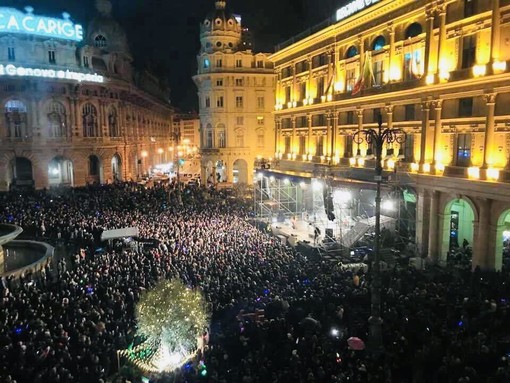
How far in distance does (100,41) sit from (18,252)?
1483 inches

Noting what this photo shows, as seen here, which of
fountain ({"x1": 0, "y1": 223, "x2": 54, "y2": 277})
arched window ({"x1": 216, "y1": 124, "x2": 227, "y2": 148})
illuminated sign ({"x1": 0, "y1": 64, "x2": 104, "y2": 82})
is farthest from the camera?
arched window ({"x1": 216, "y1": 124, "x2": 227, "y2": 148})

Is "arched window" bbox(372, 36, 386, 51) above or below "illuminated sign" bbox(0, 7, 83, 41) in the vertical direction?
below

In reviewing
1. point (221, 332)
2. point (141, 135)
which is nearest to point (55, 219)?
point (221, 332)

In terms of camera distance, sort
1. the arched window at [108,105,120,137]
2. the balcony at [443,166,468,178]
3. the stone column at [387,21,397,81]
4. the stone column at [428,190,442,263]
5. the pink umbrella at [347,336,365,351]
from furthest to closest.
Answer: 1. the arched window at [108,105,120,137]
2. the stone column at [387,21,397,81]
3. the stone column at [428,190,442,263]
4. the balcony at [443,166,468,178]
5. the pink umbrella at [347,336,365,351]

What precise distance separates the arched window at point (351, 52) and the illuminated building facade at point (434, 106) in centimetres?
7

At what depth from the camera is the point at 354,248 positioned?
25.8 metres

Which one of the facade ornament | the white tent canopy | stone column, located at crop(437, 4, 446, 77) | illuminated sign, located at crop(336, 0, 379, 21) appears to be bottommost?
the white tent canopy

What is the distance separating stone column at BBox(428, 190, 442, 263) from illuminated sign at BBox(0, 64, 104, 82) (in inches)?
1531

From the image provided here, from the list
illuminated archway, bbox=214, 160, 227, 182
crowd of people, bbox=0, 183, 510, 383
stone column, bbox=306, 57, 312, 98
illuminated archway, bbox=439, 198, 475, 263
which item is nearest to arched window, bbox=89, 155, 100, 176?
illuminated archway, bbox=214, 160, 227, 182

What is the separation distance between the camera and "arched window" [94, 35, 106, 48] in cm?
5512

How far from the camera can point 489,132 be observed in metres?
21.4

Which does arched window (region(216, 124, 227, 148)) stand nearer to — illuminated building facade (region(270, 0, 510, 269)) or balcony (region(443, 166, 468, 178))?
illuminated building facade (region(270, 0, 510, 269))

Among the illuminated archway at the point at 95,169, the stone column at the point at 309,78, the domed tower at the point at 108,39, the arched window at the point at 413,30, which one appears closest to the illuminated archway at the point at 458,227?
the arched window at the point at 413,30

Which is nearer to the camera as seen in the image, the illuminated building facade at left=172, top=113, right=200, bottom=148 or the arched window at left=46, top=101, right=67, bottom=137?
the arched window at left=46, top=101, right=67, bottom=137
